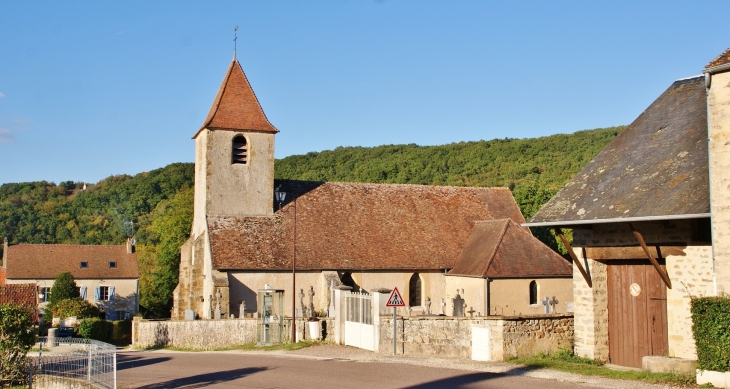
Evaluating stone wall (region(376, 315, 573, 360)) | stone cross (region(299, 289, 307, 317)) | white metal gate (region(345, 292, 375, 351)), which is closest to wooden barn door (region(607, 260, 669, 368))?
stone wall (region(376, 315, 573, 360))

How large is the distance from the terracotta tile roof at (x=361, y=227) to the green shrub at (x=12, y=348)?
1169 cm

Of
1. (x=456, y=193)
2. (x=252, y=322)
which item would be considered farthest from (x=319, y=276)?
(x=456, y=193)

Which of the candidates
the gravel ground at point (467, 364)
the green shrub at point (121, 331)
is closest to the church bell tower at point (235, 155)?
the green shrub at point (121, 331)

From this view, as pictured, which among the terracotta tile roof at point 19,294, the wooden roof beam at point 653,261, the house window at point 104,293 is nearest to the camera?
the wooden roof beam at point 653,261

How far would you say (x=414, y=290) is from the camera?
30.0 meters

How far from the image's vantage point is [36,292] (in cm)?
3738

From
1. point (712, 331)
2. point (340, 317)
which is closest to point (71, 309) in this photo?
point (340, 317)

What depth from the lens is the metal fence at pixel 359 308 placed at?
19562 mm

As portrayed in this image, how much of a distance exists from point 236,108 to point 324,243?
6.99 meters

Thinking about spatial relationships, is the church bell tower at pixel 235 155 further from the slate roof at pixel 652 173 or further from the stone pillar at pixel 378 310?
the slate roof at pixel 652 173

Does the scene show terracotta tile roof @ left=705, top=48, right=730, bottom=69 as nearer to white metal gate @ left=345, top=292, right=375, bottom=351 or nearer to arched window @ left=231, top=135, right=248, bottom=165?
white metal gate @ left=345, top=292, right=375, bottom=351

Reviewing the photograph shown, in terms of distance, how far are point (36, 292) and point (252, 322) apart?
1875 cm

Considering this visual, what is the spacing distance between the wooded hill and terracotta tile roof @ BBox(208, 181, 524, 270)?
3258 cm

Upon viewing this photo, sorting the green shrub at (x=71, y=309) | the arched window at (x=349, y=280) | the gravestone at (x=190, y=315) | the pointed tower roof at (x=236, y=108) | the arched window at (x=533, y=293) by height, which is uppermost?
the pointed tower roof at (x=236, y=108)
